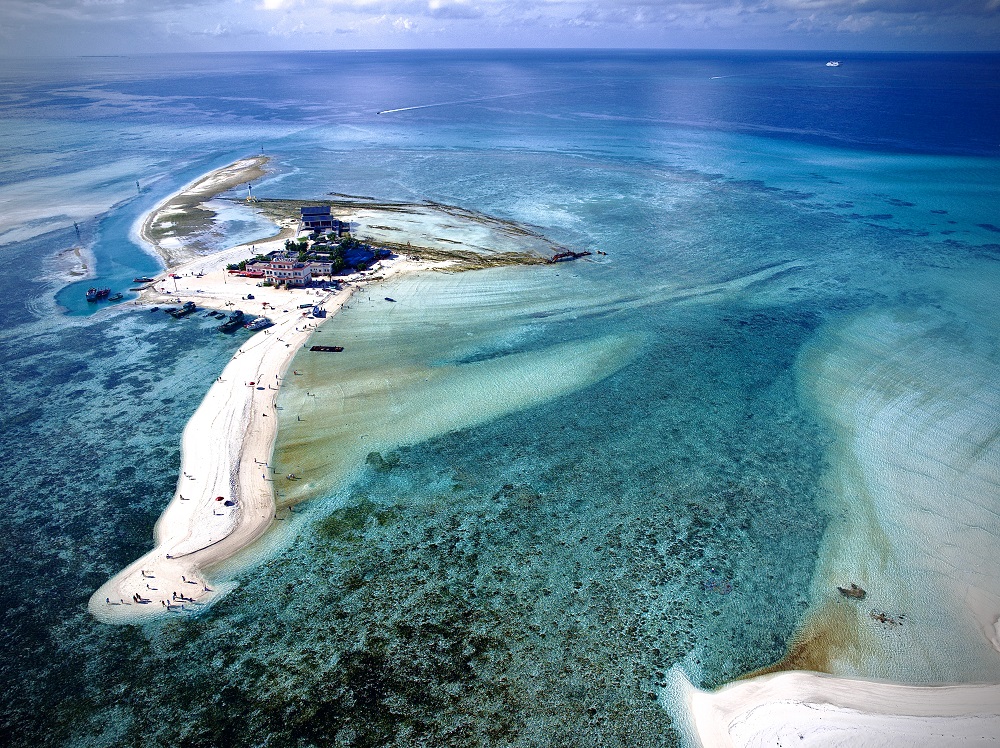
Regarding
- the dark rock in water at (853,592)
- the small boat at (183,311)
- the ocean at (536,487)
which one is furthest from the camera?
the small boat at (183,311)

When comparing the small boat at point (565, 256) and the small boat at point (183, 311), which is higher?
the small boat at point (565, 256)

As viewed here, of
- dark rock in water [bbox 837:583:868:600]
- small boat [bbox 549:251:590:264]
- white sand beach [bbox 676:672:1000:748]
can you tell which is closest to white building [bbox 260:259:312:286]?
small boat [bbox 549:251:590:264]

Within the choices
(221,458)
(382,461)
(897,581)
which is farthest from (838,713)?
(221,458)

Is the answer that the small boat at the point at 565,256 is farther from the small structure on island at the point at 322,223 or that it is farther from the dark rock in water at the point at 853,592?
the dark rock in water at the point at 853,592

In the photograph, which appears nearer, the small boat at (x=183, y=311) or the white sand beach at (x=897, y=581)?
the white sand beach at (x=897, y=581)

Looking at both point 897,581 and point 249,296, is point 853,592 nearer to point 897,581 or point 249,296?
point 897,581

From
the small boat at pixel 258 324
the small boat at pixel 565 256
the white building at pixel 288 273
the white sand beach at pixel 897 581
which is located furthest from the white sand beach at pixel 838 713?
the white building at pixel 288 273

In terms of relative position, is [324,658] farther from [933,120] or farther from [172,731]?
[933,120]
